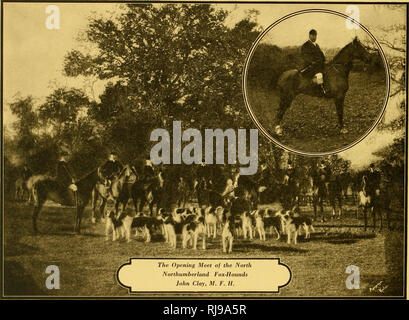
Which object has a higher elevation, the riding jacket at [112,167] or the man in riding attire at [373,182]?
the riding jacket at [112,167]

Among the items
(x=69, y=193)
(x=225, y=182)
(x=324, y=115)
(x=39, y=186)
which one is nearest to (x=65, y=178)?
(x=69, y=193)

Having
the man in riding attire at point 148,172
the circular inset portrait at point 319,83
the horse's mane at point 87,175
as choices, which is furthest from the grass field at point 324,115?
the horse's mane at point 87,175

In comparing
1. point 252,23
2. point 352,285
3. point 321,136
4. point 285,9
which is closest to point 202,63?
point 252,23

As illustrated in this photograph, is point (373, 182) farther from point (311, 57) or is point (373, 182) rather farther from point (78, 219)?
point (78, 219)

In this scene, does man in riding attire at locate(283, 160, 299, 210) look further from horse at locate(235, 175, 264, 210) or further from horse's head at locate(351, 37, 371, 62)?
horse's head at locate(351, 37, 371, 62)

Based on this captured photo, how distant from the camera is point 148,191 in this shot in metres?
6.96

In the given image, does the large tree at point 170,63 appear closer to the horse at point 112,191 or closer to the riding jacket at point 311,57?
the horse at point 112,191

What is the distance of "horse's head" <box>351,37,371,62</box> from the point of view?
23.1 feet

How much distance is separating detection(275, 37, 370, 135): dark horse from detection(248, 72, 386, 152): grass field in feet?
0.18

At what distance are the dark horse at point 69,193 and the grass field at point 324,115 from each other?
226 cm

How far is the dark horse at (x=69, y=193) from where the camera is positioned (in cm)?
696

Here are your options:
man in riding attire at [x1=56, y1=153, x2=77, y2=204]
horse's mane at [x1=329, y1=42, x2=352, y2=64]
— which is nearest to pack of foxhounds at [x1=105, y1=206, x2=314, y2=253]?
man in riding attire at [x1=56, y1=153, x2=77, y2=204]

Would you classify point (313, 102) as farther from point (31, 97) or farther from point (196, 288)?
point (31, 97)

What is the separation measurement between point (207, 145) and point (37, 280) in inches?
105
